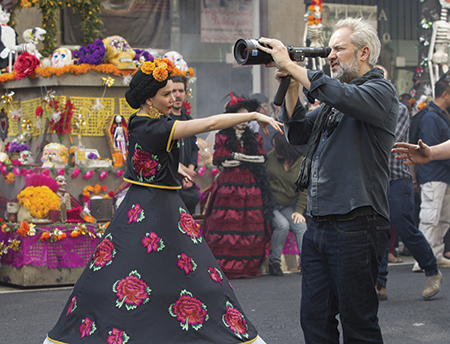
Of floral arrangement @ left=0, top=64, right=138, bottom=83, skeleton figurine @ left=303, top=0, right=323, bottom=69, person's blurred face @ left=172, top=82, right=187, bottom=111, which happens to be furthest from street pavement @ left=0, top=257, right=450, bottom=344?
skeleton figurine @ left=303, top=0, right=323, bottom=69

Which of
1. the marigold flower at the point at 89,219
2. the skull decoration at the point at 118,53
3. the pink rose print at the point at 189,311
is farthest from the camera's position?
the skull decoration at the point at 118,53

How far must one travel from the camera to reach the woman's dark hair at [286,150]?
7223 mm

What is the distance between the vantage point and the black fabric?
287 centimetres

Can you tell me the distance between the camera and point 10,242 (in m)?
6.36

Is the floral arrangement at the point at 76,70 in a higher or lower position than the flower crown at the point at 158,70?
higher

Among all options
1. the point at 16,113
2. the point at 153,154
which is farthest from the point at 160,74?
the point at 16,113

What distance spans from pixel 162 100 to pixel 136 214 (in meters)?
0.77

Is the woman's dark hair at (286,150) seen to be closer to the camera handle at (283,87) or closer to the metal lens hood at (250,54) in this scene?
the camera handle at (283,87)

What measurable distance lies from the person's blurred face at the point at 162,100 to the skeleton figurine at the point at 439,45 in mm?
7830

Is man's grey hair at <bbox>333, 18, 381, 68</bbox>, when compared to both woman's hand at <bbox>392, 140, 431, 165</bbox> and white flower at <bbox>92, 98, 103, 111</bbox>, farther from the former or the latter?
white flower at <bbox>92, 98, 103, 111</bbox>

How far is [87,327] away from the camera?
3326mm

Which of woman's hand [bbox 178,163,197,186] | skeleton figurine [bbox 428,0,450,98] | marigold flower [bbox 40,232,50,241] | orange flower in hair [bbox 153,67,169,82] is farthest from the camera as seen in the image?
skeleton figurine [bbox 428,0,450,98]

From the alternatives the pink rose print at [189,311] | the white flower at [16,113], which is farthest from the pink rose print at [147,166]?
the white flower at [16,113]

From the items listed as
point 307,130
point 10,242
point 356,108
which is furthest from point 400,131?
point 10,242
